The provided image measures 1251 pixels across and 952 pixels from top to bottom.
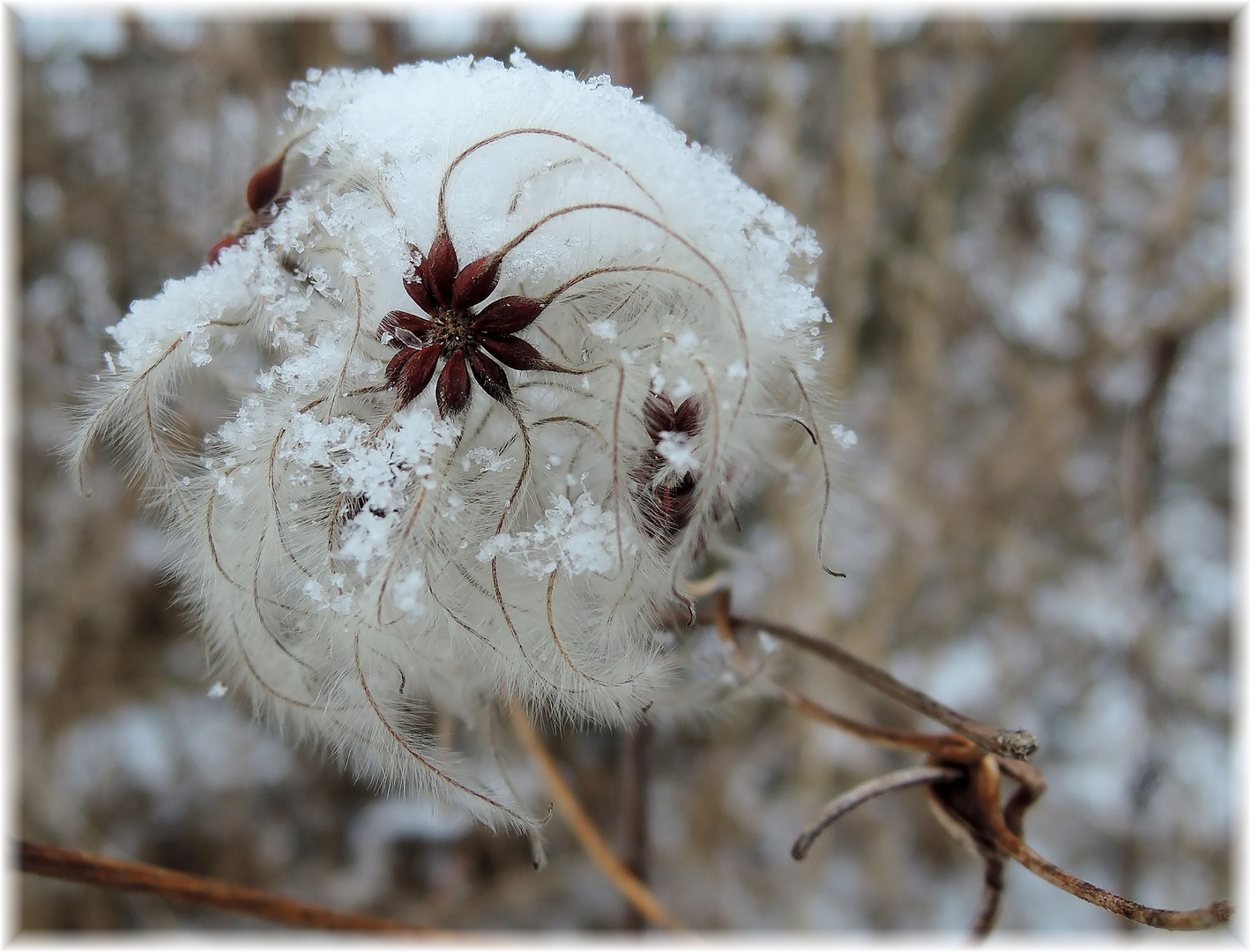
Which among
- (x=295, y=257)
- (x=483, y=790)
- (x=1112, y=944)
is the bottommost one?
(x=1112, y=944)

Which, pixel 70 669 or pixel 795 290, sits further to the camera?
pixel 70 669

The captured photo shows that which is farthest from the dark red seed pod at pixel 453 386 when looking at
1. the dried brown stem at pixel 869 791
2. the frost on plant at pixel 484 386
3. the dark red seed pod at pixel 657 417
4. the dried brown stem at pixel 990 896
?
the dried brown stem at pixel 990 896

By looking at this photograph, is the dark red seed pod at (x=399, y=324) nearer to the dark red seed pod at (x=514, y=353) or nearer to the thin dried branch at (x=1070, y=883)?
the dark red seed pod at (x=514, y=353)

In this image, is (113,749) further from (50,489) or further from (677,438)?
(677,438)

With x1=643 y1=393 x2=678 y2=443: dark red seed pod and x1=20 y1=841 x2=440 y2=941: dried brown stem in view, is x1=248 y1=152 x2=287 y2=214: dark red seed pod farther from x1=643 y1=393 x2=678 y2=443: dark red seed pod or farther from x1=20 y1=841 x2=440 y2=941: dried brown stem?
x1=20 y1=841 x2=440 y2=941: dried brown stem

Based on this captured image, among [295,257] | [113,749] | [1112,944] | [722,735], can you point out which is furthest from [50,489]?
[1112,944]

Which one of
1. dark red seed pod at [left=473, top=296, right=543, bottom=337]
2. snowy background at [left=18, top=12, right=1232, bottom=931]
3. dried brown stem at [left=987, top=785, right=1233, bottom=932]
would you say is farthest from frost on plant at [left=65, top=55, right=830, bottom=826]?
snowy background at [left=18, top=12, right=1232, bottom=931]
